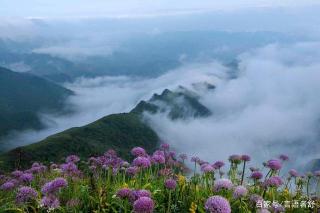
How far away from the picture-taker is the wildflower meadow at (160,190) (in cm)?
895

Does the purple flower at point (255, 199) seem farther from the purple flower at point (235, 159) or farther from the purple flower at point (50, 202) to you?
the purple flower at point (50, 202)

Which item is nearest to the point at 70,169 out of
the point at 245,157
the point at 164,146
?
the point at 164,146

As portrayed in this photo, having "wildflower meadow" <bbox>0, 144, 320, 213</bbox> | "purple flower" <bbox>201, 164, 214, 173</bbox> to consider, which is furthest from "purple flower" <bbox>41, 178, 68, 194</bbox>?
"purple flower" <bbox>201, 164, 214, 173</bbox>

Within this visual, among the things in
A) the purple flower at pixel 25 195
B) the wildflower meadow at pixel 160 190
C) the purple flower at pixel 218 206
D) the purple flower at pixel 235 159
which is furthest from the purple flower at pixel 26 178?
the purple flower at pixel 218 206

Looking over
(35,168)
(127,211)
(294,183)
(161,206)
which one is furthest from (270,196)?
(35,168)

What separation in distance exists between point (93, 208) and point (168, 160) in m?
2.98

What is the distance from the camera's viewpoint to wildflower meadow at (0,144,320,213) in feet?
29.4

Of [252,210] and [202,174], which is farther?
[202,174]

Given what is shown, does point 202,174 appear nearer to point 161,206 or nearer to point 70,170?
point 161,206

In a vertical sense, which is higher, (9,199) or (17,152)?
(17,152)

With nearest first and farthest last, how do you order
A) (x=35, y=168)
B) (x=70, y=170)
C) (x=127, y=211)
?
1. (x=127, y=211)
2. (x=70, y=170)
3. (x=35, y=168)

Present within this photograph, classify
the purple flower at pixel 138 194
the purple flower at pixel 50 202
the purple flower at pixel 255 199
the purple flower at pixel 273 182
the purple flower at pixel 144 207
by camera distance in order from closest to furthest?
the purple flower at pixel 144 207 < the purple flower at pixel 138 194 < the purple flower at pixel 50 202 < the purple flower at pixel 255 199 < the purple flower at pixel 273 182

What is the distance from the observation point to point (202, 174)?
38.7 ft

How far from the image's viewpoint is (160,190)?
10.3 metres
